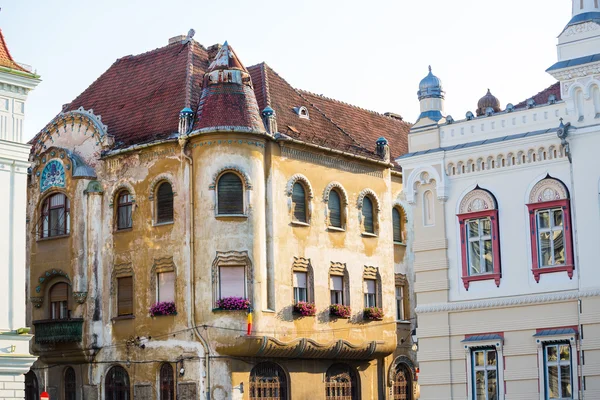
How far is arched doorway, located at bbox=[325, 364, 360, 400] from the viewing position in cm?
4659

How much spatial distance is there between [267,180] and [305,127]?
4.40m

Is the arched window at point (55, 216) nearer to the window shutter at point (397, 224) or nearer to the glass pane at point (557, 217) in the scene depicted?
the window shutter at point (397, 224)

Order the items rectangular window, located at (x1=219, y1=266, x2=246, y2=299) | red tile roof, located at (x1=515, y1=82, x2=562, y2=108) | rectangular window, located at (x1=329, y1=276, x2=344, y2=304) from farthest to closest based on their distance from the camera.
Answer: rectangular window, located at (x1=329, y1=276, x2=344, y2=304)
rectangular window, located at (x1=219, y1=266, x2=246, y2=299)
red tile roof, located at (x1=515, y1=82, x2=562, y2=108)

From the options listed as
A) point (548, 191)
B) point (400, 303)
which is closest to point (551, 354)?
point (548, 191)

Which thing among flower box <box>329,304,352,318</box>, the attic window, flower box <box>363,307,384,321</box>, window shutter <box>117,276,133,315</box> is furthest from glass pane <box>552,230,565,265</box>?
window shutter <box>117,276,133,315</box>

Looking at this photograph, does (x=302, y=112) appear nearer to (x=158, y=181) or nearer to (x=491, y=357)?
(x=158, y=181)

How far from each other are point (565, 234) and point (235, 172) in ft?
52.6

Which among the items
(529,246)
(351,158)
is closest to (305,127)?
(351,158)

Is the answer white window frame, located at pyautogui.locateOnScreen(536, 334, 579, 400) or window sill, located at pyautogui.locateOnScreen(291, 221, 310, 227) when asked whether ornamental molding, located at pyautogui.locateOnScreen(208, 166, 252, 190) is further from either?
white window frame, located at pyautogui.locateOnScreen(536, 334, 579, 400)

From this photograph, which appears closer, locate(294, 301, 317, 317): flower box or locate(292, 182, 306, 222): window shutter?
locate(294, 301, 317, 317): flower box

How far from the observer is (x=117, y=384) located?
45.3 metres

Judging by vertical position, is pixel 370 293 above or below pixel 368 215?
below

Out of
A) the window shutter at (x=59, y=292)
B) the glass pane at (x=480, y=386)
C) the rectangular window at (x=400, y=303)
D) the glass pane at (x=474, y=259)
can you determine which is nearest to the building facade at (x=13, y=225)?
the window shutter at (x=59, y=292)

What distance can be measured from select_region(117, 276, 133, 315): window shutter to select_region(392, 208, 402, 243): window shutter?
1256 centimetres
